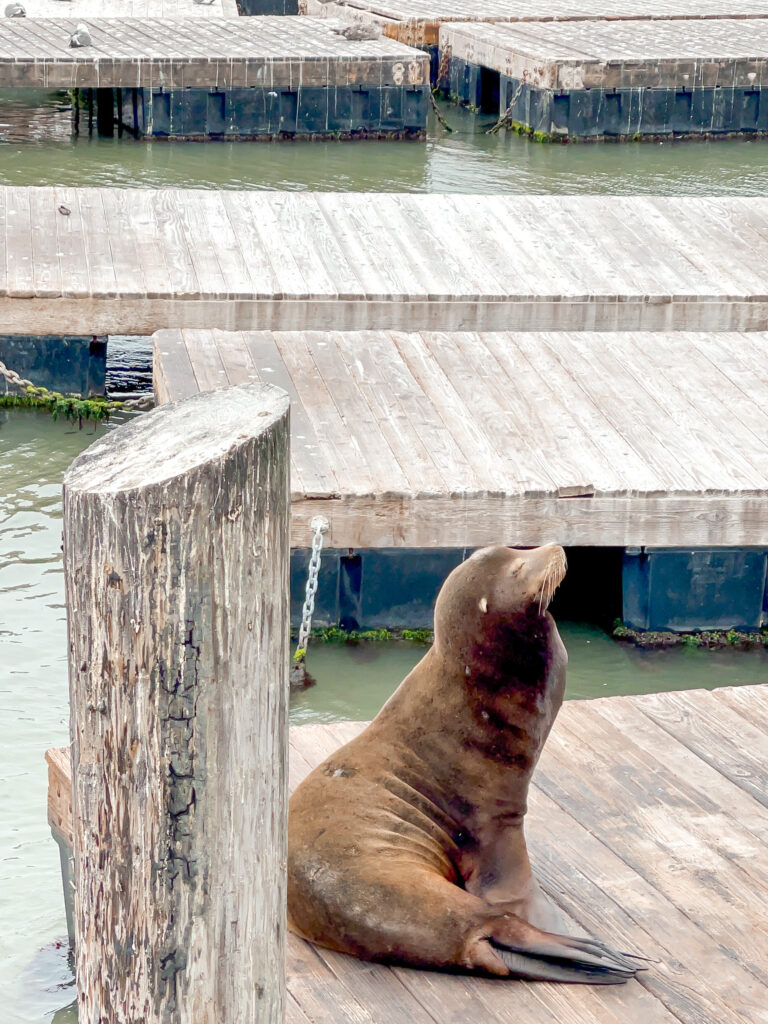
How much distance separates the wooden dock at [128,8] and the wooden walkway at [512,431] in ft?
38.4

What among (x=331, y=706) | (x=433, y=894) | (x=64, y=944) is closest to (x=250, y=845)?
(x=433, y=894)

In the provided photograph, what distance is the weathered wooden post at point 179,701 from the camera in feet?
6.09

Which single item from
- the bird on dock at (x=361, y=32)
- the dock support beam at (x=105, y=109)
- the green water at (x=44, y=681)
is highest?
A: the bird on dock at (x=361, y=32)

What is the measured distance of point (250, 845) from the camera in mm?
2057

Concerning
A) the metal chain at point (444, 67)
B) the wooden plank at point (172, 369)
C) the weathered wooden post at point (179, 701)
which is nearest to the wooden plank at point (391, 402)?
the wooden plank at point (172, 369)

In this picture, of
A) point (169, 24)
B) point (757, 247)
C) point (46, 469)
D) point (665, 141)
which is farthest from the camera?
point (169, 24)

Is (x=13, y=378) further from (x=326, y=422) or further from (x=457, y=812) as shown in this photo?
(x=457, y=812)

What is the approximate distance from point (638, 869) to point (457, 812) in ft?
1.74

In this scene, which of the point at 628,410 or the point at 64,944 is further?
the point at 628,410

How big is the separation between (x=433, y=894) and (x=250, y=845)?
841mm

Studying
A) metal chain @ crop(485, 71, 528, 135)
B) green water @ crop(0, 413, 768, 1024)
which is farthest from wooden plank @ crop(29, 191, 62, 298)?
metal chain @ crop(485, 71, 528, 135)

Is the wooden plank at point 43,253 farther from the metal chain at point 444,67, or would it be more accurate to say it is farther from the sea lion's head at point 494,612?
the metal chain at point 444,67

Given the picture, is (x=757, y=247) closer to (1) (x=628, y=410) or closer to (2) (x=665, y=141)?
(1) (x=628, y=410)

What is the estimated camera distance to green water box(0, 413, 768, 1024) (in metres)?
3.79
